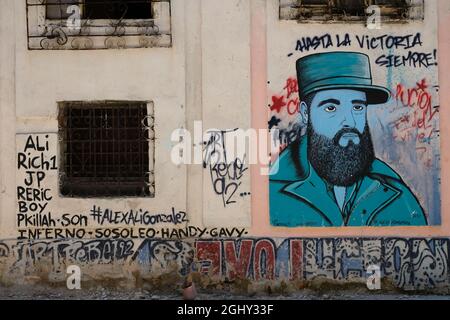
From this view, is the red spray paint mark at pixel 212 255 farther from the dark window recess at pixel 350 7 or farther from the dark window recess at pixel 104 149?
the dark window recess at pixel 350 7

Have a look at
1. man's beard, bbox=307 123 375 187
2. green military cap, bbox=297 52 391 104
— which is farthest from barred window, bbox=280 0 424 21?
man's beard, bbox=307 123 375 187

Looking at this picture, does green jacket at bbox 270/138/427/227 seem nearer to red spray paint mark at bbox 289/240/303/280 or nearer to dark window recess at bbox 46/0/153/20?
red spray paint mark at bbox 289/240/303/280

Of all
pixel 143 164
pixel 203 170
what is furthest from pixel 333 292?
pixel 143 164

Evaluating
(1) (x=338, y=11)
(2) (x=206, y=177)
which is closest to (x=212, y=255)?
(2) (x=206, y=177)

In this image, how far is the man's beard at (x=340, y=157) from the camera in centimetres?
1001

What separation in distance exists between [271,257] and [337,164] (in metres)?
1.51

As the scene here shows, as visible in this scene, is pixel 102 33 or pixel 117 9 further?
pixel 117 9

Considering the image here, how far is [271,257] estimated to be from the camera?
32.7 feet

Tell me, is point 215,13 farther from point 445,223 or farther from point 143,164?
point 445,223

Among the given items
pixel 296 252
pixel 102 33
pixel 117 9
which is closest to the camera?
pixel 296 252

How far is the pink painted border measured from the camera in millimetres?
9961

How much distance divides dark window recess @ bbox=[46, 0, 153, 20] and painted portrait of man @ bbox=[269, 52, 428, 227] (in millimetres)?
2279

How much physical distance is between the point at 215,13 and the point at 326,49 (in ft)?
5.10

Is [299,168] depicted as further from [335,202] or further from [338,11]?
[338,11]
